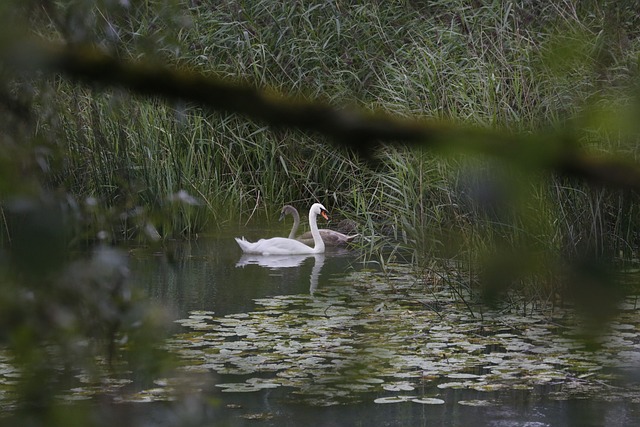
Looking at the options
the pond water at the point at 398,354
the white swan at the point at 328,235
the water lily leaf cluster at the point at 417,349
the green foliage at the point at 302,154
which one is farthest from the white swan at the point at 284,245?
the water lily leaf cluster at the point at 417,349

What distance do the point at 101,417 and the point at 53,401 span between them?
0.03m

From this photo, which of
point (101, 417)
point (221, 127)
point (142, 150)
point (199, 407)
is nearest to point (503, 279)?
point (101, 417)

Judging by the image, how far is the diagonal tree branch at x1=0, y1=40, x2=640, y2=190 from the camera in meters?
0.41

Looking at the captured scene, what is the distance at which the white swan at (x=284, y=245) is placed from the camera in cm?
765

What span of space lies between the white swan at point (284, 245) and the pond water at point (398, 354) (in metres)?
1.03

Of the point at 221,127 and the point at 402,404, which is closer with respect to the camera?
the point at 402,404

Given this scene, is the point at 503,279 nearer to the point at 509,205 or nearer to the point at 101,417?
the point at 509,205

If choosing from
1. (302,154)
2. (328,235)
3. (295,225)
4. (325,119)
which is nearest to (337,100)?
(295,225)

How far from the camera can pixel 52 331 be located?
1.98 feet

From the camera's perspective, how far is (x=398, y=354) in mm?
3213

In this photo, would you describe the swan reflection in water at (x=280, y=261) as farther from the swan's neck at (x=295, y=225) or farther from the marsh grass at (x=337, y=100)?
the marsh grass at (x=337, y=100)

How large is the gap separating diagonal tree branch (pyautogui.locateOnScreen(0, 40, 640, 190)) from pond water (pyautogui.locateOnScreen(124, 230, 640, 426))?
2.32 m

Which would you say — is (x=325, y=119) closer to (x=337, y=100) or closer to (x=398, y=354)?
(x=398, y=354)

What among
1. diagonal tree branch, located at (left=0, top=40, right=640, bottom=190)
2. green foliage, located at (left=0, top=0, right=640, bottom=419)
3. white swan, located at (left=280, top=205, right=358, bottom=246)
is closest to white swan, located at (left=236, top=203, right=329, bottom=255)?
white swan, located at (left=280, top=205, right=358, bottom=246)
